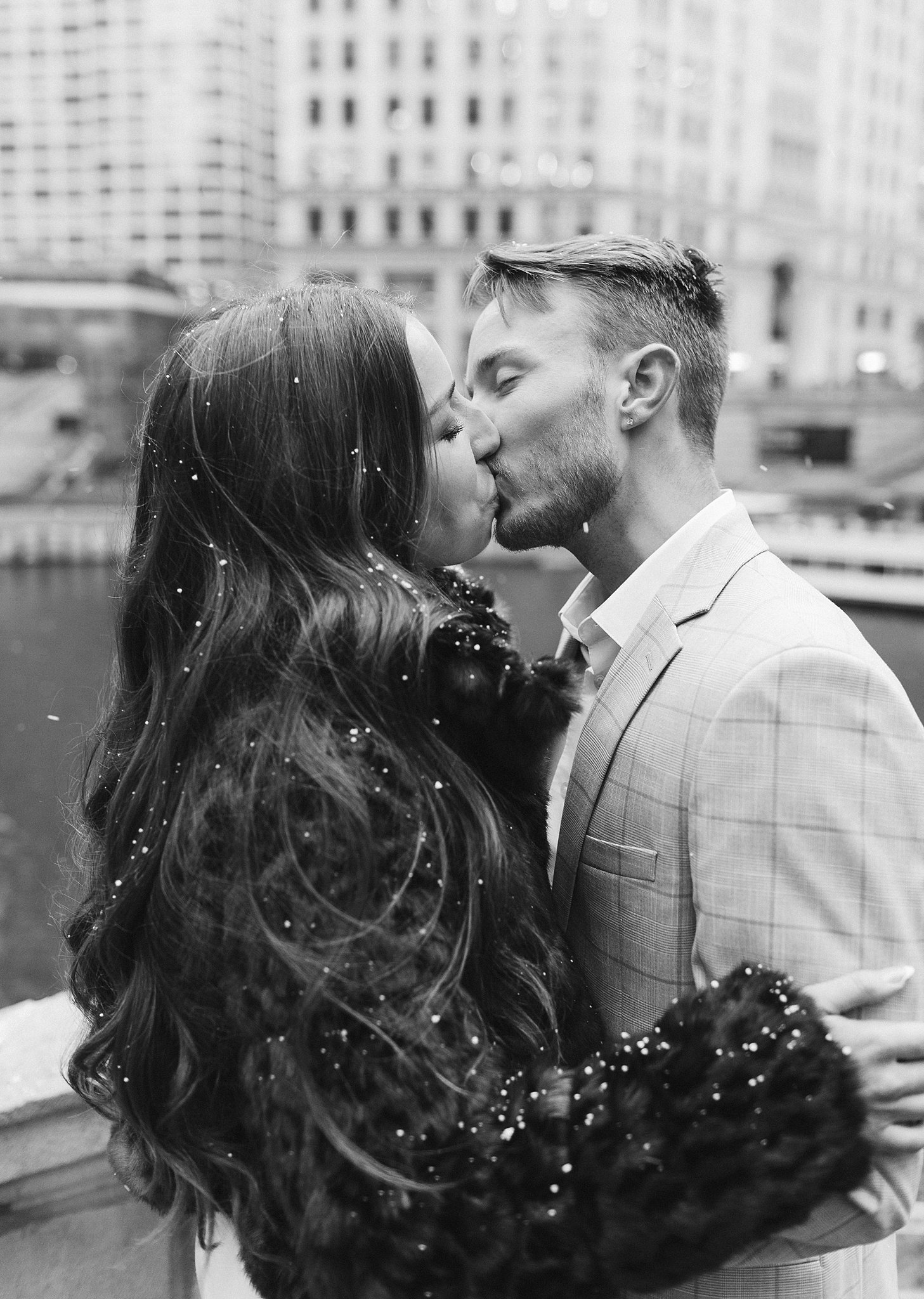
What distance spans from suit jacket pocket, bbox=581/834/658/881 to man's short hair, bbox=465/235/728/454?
0.83 m

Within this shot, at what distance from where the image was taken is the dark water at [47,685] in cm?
1463

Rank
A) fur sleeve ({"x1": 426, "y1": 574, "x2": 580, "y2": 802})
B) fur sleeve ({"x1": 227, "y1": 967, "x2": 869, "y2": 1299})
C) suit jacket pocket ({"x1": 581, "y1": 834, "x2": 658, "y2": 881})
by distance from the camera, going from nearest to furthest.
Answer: fur sleeve ({"x1": 227, "y1": 967, "x2": 869, "y2": 1299})
fur sleeve ({"x1": 426, "y1": 574, "x2": 580, "y2": 802})
suit jacket pocket ({"x1": 581, "y1": 834, "x2": 658, "y2": 881})

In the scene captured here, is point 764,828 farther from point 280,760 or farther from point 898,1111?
point 280,760

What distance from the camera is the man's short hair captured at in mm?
2141

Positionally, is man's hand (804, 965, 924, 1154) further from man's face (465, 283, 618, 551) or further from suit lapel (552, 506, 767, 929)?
man's face (465, 283, 618, 551)

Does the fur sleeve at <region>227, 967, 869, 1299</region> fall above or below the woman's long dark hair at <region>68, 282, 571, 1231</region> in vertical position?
below

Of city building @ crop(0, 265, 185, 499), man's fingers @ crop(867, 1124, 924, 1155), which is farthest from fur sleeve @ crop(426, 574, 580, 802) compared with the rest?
city building @ crop(0, 265, 185, 499)

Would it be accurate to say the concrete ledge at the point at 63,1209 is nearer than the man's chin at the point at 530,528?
No

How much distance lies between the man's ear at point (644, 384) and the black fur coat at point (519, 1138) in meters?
1.07

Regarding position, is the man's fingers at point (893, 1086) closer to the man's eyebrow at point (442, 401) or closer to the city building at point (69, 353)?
the man's eyebrow at point (442, 401)

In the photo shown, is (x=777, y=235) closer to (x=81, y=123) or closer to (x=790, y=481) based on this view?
(x=790, y=481)

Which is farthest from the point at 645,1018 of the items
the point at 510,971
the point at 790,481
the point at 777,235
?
the point at 777,235

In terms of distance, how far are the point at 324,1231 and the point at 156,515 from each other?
1.01 m

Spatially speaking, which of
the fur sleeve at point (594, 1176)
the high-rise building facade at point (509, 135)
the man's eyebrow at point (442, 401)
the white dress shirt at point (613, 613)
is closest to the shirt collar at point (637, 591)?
the white dress shirt at point (613, 613)
